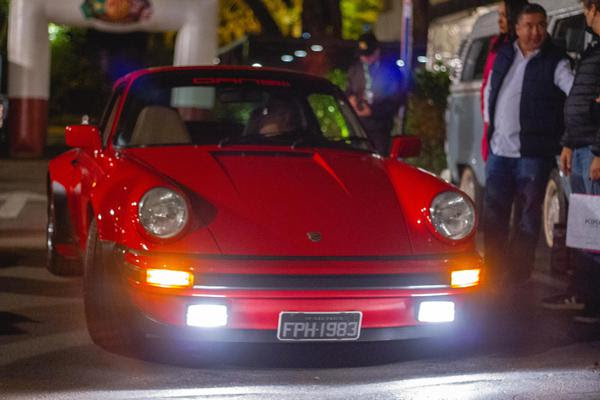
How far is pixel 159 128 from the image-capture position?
720 centimetres

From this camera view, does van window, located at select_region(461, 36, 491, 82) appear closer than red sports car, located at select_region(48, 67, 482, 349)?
No

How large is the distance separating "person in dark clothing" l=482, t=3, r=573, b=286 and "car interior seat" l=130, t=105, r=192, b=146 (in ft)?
7.93

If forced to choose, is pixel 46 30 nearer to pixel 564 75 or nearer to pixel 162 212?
pixel 564 75

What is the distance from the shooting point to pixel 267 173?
6.38m

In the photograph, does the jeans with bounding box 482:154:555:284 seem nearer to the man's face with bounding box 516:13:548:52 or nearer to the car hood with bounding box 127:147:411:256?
the man's face with bounding box 516:13:548:52

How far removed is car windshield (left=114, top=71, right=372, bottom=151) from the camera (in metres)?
7.17

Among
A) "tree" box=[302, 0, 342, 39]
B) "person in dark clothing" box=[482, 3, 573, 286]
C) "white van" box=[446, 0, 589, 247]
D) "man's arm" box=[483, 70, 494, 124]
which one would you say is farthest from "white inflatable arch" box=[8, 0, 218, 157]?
"person in dark clothing" box=[482, 3, 573, 286]

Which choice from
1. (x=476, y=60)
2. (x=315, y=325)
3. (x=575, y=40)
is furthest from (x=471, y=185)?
(x=315, y=325)

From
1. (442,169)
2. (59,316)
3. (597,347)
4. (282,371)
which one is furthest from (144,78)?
(442,169)

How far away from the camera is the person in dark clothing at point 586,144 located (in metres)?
7.25

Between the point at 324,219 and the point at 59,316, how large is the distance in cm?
204

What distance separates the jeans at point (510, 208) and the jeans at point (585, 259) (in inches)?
36.6

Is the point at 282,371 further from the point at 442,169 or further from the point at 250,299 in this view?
the point at 442,169

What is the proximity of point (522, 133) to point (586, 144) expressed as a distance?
1.15m
